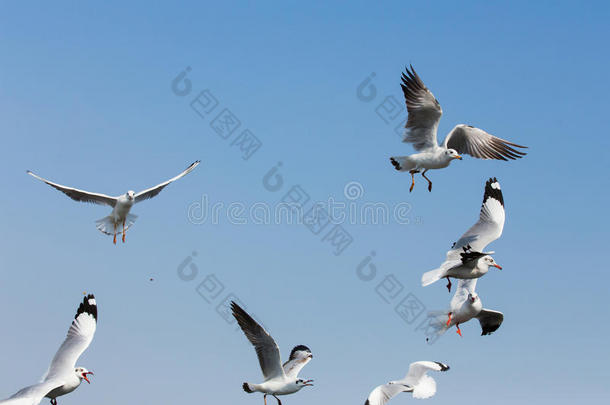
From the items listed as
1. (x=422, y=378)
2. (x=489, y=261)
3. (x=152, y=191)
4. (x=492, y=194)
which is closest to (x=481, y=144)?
(x=492, y=194)

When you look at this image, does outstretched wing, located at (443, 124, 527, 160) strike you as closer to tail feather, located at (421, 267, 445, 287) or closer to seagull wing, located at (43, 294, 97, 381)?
tail feather, located at (421, 267, 445, 287)

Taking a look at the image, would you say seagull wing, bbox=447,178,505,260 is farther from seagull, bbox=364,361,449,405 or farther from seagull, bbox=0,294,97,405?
seagull, bbox=0,294,97,405

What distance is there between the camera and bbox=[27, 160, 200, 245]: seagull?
1402 centimetres

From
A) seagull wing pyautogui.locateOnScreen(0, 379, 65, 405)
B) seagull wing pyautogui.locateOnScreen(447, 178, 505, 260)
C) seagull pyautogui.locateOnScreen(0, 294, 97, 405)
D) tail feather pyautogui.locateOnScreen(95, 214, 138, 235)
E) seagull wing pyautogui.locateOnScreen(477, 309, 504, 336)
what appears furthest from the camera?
tail feather pyautogui.locateOnScreen(95, 214, 138, 235)

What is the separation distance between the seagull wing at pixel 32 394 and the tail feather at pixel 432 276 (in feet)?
18.2

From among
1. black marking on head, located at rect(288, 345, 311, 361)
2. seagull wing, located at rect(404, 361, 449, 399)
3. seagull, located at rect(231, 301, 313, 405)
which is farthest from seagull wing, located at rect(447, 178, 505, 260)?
seagull, located at rect(231, 301, 313, 405)

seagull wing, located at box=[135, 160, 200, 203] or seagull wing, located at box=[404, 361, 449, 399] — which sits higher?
seagull wing, located at box=[135, 160, 200, 203]

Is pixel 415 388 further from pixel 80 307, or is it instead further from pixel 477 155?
pixel 80 307

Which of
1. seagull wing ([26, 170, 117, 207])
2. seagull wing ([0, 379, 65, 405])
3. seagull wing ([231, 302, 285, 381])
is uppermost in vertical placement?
seagull wing ([26, 170, 117, 207])

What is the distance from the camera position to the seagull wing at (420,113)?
12867 millimetres

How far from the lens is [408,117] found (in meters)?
13.0

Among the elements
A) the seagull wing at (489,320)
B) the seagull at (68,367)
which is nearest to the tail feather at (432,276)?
the seagull wing at (489,320)

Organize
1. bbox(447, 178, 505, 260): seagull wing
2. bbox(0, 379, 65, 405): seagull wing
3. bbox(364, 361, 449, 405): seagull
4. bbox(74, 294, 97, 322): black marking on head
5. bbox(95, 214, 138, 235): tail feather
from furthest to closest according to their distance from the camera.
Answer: bbox(95, 214, 138, 235): tail feather, bbox(74, 294, 97, 322): black marking on head, bbox(447, 178, 505, 260): seagull wing, bbox(364, 361, 449, 405): seagull, bbox(0, 379, 65, 405): seagull wing

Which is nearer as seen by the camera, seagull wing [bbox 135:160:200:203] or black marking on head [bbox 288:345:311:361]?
black marking on head [bbox 288:345:311:361]
